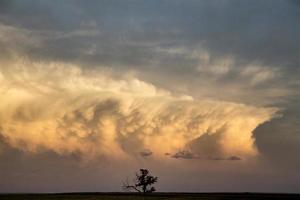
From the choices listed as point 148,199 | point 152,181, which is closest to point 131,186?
point 152,181

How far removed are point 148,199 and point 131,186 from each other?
32911 mm

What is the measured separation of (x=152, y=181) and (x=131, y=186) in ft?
26.6

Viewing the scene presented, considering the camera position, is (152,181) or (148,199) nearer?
(148,199)

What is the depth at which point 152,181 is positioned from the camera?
503 ft

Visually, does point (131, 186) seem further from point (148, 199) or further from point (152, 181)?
point (148, 199)

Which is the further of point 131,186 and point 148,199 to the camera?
point 131,186

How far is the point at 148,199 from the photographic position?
123750 mm

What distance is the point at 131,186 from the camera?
512 feet

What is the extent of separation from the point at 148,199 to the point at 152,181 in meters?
29.5
